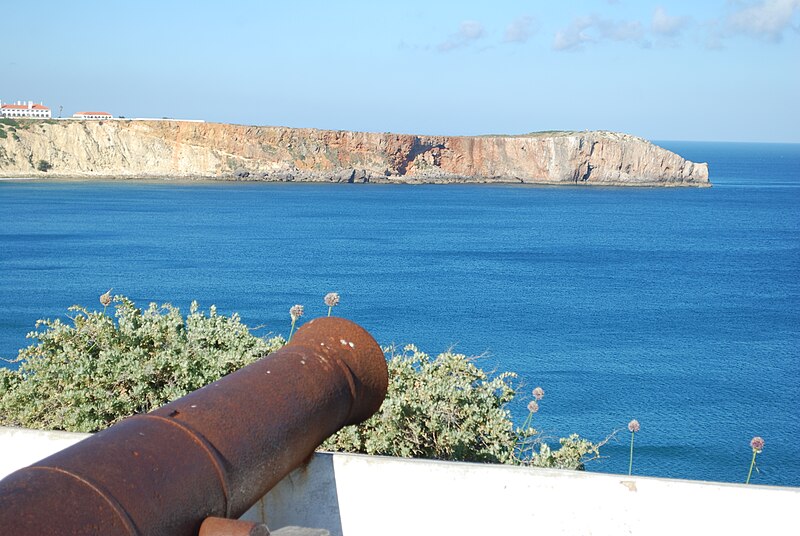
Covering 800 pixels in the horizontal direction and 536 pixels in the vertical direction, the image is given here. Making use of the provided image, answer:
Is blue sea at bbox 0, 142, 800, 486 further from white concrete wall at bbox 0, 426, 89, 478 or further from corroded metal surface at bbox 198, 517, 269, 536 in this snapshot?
corroded metal surface at bbox 198, 517, 269, 536

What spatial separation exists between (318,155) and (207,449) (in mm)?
Result: 98218

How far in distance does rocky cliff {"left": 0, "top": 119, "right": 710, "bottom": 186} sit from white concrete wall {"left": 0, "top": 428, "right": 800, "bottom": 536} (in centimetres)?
9318

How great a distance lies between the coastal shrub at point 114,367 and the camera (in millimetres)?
5355

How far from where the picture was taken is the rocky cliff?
93875 millimetres

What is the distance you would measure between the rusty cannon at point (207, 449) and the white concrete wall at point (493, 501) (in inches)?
14.2

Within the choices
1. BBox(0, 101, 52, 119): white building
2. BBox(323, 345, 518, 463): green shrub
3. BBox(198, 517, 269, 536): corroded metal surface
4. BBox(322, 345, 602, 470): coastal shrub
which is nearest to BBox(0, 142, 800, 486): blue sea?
BBox(322, 345, 602, 470): coastal shrub

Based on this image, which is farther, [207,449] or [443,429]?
[443,429]

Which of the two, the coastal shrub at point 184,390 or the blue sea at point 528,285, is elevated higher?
the coastal shrub at point 184,390

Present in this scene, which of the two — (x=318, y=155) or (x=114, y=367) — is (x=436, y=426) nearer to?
(x=114, y=367)

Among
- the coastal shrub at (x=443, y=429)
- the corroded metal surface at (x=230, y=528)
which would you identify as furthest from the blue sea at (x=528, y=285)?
the corroded metal surface at (x=230, y=528)

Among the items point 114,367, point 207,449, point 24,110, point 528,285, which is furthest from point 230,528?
point 24,110

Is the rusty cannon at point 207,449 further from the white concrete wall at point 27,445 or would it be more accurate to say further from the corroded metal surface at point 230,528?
the white concrete wall at point 27,445

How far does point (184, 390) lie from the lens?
538 cm

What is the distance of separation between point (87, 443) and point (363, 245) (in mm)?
51128
